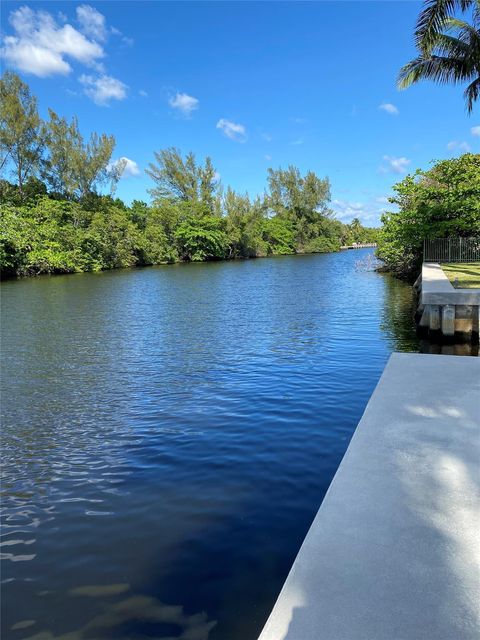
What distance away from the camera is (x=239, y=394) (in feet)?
30.5

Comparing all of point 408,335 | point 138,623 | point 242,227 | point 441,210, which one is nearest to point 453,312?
point 408,335

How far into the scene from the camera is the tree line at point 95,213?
4906cm

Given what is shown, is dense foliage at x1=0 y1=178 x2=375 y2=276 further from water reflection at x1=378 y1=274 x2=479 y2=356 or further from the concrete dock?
the concrete dock

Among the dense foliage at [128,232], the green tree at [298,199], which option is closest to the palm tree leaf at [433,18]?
the dense foliage at [128,232]

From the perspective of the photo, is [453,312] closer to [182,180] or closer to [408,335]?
[408,335]

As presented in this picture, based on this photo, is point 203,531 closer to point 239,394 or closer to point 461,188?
point 239,394

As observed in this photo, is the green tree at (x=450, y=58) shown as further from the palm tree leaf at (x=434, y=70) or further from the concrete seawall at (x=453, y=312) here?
the concrete seawall at (x=453, y=312)

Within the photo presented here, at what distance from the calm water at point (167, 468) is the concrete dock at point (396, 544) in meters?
0.89

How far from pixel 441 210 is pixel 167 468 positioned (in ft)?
88.0

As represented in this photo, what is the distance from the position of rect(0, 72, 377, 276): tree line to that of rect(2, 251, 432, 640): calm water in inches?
1248

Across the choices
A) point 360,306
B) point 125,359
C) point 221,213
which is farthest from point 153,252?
point 125,359

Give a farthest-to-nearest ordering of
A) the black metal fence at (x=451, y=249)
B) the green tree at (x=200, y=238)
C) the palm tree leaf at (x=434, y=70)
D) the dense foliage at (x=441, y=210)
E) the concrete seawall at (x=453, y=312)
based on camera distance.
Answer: the green tree at (x=200, y=238), the black metal fence at (x=451, y=249), the dense foliage at (x=441, y=210), the palm tree leaf at (x=434, y=70), the concrete seawall at (x=453, y=312)

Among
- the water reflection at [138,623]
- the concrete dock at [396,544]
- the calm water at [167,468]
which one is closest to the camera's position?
the concrete dock at [396,544]

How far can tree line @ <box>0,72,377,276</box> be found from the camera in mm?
49062
